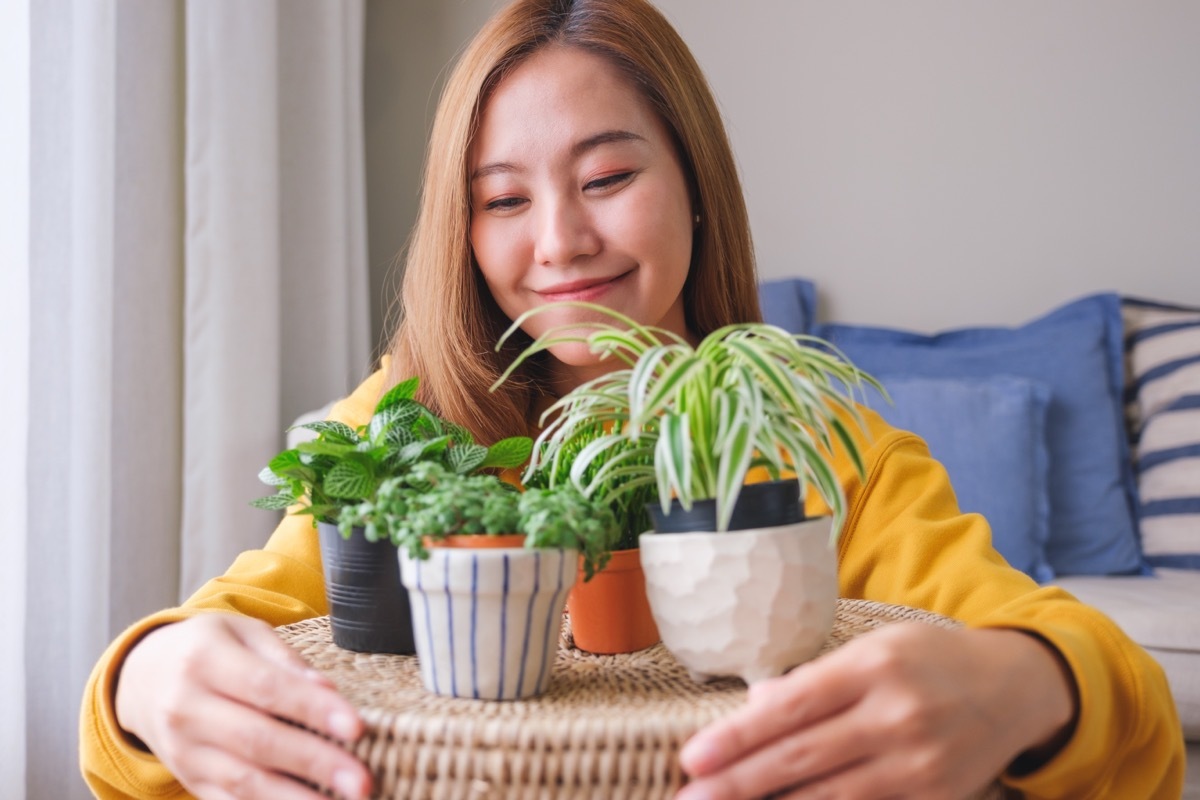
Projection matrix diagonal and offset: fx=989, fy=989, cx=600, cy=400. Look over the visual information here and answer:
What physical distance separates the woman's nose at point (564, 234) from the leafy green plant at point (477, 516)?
39 centimetres

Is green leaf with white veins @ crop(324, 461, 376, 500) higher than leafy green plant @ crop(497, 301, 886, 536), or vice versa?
leafy green plant @ crop(497, 301, 886, 536)

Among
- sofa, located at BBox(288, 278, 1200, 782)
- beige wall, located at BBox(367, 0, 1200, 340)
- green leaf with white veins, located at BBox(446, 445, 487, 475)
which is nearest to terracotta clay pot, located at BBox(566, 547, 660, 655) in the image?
green leaf with white veins, located at BBox(446, 445, 487, 475)

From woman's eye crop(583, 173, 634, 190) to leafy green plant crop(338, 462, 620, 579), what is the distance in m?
0.45

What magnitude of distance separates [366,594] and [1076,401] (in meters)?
1.92

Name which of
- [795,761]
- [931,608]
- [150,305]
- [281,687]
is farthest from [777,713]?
[150,305]

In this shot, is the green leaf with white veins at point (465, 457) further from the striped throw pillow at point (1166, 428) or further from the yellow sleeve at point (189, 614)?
the striped throw pillow at point (1166, 428)

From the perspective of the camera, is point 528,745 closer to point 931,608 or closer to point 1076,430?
point 931,608

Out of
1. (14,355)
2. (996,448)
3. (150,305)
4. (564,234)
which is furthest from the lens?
(996,448)

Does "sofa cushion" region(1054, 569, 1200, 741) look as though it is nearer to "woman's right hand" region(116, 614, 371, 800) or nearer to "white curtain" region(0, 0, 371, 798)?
"woman's right hand" region(116, 614, 371, 800)

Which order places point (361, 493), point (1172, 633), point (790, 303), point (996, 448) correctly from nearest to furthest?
point (361, 493) → point (1172, 633) → point (996, 448) → point (790, 303)

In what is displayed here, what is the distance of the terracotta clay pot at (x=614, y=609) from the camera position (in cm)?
66

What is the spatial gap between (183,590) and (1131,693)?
164 cm

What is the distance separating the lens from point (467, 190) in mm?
1041

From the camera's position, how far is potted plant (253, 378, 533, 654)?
25.4 inches
